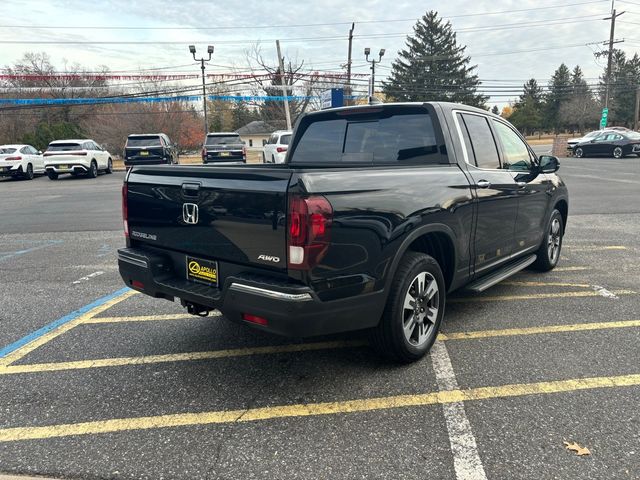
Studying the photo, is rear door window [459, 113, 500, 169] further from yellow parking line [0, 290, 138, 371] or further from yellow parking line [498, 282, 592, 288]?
yellow parking line [0, 290, 138, 371]

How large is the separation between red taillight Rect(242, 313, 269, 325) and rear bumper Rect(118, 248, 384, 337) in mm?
21

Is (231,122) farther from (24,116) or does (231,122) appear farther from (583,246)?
(583,246)

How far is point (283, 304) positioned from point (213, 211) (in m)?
0.81

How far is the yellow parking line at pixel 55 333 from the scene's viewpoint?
3645 mm

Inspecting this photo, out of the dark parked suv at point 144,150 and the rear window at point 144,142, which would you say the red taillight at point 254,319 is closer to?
the dark parked suv at point 144,150

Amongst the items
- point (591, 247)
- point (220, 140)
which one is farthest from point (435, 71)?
point (591, 247)

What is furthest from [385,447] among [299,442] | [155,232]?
[155,232]

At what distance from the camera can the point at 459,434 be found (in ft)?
8.64

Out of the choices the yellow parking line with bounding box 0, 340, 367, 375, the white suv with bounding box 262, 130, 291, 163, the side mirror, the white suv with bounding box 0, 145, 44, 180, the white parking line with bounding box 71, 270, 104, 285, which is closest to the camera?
the yellow parking line with bounding box 0, 340, 367, 375

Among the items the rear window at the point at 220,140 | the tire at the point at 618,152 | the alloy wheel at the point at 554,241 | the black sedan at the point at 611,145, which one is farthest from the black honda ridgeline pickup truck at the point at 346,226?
the tire at the point at 618,152

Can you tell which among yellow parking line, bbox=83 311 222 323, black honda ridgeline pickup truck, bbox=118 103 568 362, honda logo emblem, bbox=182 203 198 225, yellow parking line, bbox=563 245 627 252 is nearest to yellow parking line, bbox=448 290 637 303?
black honda ridgeline pickup truck, bbox=118 103 568 362

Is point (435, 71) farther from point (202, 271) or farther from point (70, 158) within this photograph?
point (202, 271)

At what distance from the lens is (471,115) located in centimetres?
427

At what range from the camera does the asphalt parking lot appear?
243 centimetres
